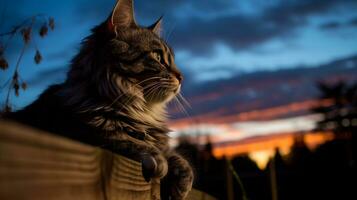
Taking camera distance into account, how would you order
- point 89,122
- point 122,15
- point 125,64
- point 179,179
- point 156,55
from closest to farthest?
point 179,179
point 89,122
point 125,64
point 122,15
point 156,55

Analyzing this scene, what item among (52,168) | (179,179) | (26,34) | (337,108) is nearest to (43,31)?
(26,34)

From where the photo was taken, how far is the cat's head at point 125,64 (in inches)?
113

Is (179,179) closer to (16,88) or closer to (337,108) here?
(16,88)

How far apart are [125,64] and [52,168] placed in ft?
7.51

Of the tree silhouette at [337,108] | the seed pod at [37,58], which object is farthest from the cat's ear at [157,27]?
the tree silhouette at [337,108]

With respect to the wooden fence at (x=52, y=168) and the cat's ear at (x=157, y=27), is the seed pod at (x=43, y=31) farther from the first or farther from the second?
the wooden fence at (x=52, y=168)

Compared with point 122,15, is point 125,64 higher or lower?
lower

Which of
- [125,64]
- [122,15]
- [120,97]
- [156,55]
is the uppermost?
[122,15]

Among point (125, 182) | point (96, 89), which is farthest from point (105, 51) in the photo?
point (125, 182)

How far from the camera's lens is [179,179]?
238 cm

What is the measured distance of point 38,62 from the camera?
3.07 metres

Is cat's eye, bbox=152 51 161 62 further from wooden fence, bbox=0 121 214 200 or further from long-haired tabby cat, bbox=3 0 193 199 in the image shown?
wooden fence, bbox=0 121 214 200

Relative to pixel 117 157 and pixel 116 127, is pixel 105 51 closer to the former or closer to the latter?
pixel 116 127

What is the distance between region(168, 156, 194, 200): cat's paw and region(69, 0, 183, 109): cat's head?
0.52 meters
